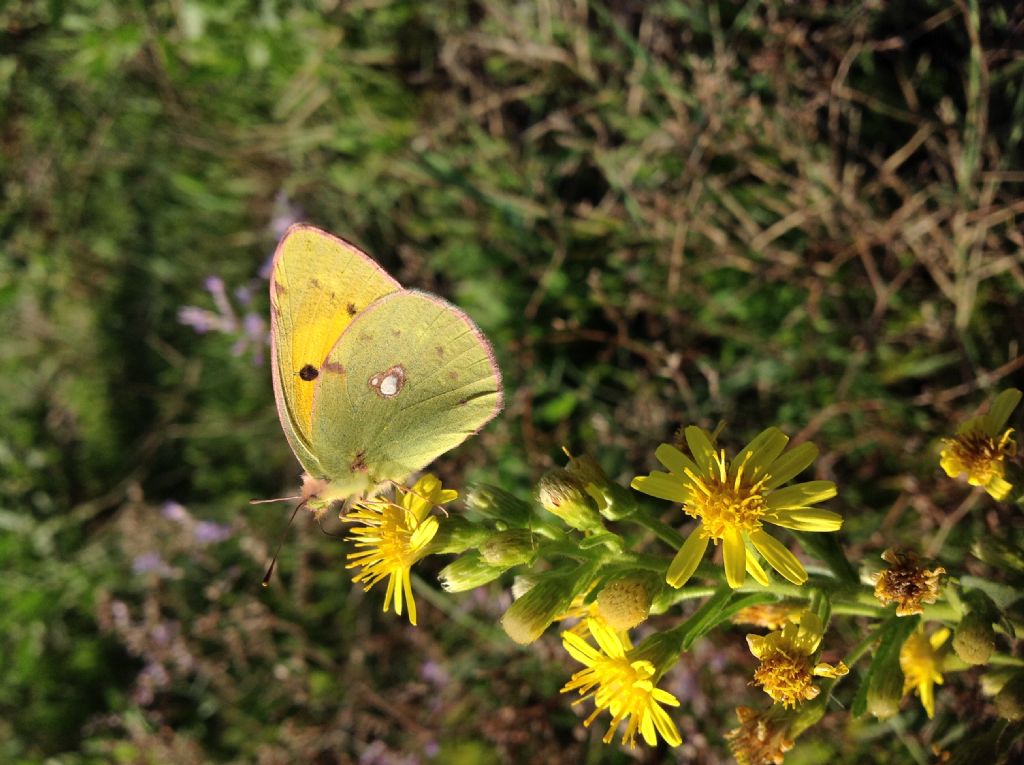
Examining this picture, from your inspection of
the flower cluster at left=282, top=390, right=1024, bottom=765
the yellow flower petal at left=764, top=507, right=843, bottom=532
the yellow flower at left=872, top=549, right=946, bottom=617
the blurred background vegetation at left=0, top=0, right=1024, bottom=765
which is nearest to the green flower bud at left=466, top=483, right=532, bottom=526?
the flower cluster at left=282, top=390, right=1024, bottom=765

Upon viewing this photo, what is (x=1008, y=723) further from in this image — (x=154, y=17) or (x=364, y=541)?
(x=154, y=17)

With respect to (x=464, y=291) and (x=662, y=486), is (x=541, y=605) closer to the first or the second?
(x=662, y=486)

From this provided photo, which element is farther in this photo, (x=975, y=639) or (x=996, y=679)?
(x=996, y=679)

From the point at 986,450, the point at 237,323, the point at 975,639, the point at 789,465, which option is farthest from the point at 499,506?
the point at 237,323

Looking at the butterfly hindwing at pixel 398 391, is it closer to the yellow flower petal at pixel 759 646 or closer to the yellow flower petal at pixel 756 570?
the yellow flower petal at pixel 756 570

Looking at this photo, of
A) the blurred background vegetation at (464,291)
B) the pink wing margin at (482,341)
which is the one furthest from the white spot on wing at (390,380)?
the blurred background vegetation at (464,291)

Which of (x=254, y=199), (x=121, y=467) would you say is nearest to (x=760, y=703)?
(x=254, y=199)

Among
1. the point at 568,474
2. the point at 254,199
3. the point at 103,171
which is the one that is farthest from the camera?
the point at 103,171
